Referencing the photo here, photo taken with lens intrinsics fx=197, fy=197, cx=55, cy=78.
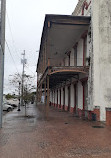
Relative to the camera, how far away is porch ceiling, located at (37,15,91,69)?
1426 centimetres

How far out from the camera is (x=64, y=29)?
1591 centimetres

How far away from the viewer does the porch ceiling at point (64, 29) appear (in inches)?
561

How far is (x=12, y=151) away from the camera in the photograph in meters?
6.61

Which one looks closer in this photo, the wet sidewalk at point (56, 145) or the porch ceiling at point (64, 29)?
the wet sidewalk at point (56, 145)

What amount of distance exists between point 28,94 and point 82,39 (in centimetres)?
705

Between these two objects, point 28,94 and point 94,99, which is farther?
point 28,94

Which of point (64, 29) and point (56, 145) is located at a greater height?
A: point (64, 29)

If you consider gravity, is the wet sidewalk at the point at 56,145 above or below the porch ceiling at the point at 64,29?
below

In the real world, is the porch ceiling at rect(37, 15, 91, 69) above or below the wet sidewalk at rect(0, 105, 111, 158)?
above

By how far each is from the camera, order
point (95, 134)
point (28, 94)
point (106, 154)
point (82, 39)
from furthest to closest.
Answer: point (28, 94)
point (82, 39)
point (95, 134)
point (106, 154)

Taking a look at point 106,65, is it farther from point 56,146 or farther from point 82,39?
point 56,146

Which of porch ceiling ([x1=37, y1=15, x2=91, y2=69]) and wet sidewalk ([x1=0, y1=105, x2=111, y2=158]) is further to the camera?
porch ceiling ([x1=37, y1=15, x2=91, y2=69])

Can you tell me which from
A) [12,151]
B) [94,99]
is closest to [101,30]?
[94,99]

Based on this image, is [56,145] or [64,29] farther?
[64,29]
